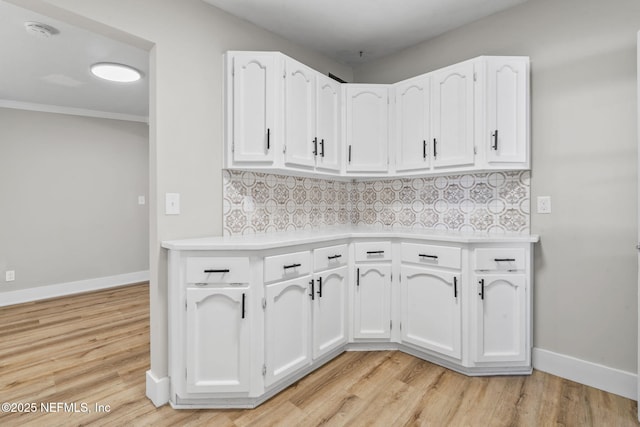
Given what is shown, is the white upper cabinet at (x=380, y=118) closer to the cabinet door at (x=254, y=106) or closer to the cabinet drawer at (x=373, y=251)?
the cabinet door at (x=254, y=106)

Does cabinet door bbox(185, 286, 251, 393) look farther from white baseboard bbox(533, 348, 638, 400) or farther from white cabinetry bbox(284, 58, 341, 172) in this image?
white baseboard bbox(533, 348, 638, 400)

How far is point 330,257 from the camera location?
222 centimetres

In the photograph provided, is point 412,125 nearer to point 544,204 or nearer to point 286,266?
point 544,204

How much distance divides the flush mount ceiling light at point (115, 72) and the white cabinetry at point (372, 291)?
8.58 ft

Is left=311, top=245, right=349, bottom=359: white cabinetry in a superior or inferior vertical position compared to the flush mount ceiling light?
inferior

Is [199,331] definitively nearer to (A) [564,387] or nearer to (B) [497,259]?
(B) [497,259]

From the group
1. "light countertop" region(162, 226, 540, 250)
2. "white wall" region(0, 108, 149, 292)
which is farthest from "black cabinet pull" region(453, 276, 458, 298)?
"white wall" region(0, 108, 149, 292)

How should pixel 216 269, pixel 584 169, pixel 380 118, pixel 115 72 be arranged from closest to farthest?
pixel 216 269
pixel 584 169
pixel 380 118
pixel 115 72

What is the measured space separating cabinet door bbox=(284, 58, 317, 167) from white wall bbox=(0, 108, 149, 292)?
11.4 ft

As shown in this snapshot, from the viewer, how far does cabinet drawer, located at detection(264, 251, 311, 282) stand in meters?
1.83

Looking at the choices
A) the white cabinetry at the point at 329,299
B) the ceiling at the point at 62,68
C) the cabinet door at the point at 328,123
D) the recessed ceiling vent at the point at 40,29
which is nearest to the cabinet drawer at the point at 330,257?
the white cabinetry at the point at 329,299

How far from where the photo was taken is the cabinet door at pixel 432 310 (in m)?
2.13

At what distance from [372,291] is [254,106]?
61.3 inches

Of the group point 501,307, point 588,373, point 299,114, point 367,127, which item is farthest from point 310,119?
point 588,373
